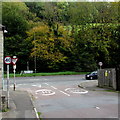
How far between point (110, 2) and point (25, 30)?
2190 centimetres

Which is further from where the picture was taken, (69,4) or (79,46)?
(69,4)

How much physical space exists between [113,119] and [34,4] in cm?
6355

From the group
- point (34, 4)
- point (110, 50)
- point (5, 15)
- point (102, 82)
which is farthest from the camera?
point (34, 4)

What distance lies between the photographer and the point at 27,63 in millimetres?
55781

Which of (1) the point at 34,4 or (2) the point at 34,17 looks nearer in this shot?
(2) the point at 34,17

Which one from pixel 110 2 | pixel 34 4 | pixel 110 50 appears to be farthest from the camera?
pixel 34 4

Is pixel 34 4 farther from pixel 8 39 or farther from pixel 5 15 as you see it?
pixel 8 39

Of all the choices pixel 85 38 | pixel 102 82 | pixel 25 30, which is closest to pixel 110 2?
pixel 85 38

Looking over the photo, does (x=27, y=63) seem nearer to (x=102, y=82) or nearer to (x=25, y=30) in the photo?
(x=25, y=30)

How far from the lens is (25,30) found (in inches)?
2297

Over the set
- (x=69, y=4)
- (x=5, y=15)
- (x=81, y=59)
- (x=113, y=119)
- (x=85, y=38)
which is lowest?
(x=113, y=119)

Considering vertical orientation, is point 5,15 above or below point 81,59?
above

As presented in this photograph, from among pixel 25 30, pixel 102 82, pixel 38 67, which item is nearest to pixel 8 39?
pixel 25 30

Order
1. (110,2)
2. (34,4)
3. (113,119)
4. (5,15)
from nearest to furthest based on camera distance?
(113,119) < (110,2) < (5,15) < (34,4)
